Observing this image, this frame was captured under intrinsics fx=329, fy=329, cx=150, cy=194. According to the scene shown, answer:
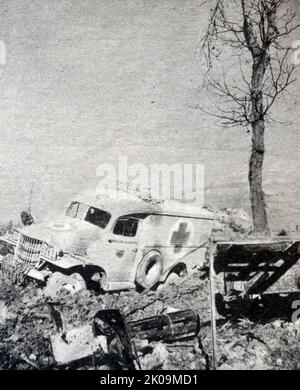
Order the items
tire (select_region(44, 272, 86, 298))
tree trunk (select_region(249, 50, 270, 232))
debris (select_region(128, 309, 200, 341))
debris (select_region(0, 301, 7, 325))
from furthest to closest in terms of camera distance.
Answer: tree trunk (select_region(249, 50, 270, 232)) → tire (select_region(44, 272, 86, 298)) → debris (select_region(0, 301, 7, 325)) → debris (select_region(128, 309, 200, 341))

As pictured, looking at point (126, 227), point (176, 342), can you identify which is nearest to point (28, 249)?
point (126, 227)

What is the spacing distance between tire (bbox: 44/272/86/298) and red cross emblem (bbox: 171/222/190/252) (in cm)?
167

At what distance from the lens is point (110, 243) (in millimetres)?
5285

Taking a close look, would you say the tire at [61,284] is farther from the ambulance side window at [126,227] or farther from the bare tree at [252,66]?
the bare tree at [252,66]

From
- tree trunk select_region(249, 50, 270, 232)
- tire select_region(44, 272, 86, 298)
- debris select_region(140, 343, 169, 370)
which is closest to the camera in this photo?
debris select_region(140, 343, 169, 370)

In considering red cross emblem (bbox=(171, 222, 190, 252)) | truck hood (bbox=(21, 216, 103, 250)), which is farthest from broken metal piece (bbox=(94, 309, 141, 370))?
red cross emblem (bbox=(171, 222, 190, 252))

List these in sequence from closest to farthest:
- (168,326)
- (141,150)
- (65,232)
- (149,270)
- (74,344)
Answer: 1. (74,344)
2. (168,326)
3. (65,232)
4. (141,150)
5. (149,270)

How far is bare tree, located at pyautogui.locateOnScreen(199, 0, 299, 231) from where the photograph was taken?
5.59m

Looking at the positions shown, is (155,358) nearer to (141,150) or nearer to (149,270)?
(149,270)

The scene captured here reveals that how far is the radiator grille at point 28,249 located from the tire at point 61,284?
16.5 inches

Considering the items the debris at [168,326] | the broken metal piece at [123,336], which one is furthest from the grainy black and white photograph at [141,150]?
the broken metal piece at [123,336]

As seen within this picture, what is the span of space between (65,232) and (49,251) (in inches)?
14.6

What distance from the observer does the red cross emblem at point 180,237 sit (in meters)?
5.59

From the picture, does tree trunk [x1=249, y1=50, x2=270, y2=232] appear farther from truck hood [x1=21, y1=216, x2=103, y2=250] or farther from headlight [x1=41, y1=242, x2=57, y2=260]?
headlight [x1=41, y1=242, x2=57, y2=260]
